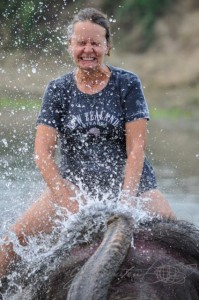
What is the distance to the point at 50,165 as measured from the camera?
4.98 meters

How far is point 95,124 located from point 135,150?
24 centimetres

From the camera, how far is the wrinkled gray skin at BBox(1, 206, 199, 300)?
3219 mm

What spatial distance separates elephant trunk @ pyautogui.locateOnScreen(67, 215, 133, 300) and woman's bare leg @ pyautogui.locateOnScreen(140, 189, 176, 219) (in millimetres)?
974

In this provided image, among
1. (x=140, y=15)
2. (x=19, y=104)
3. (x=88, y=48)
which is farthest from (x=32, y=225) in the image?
(x=140, y=15)

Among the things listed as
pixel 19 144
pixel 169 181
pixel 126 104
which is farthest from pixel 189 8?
pixel 126 104

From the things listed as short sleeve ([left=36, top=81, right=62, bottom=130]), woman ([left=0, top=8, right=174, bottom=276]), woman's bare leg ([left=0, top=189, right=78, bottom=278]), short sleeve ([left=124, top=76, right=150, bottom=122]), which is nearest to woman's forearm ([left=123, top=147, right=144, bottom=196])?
woman ([left=0, top=8, right=174, bottom=276])

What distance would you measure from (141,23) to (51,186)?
61.9 ft

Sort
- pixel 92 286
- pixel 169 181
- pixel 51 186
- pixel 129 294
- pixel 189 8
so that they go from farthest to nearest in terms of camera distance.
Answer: pixel 189 8
pixel 169 181
pixel 51 186
pixel 129 294
pixel 92 286

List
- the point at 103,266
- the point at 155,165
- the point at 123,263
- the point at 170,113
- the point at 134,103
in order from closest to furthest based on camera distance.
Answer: the point at 103,266, the point at 123,263, the point at 134,103, the point at 155,165, the point at 170,113

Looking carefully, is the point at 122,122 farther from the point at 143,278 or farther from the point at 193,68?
the point at 193,68

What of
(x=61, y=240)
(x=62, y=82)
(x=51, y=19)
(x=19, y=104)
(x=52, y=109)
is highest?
(x=51, y=19)

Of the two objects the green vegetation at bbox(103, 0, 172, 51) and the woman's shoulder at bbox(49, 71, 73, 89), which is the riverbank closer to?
the green vegetation at bbox(103, 0, 172, 51)

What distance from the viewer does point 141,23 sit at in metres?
23.4

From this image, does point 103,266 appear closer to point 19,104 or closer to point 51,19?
point 19,104
